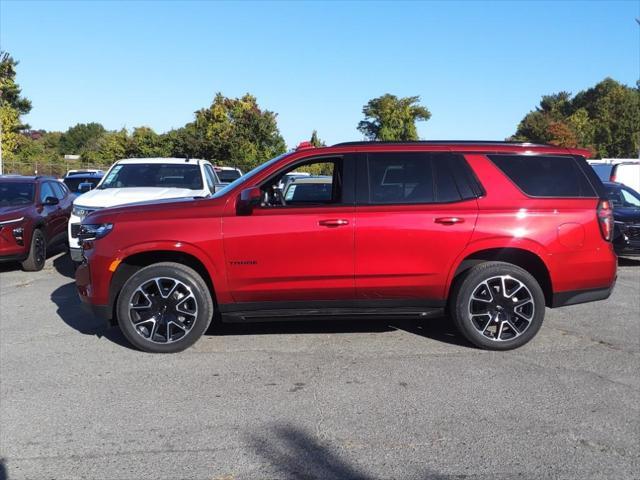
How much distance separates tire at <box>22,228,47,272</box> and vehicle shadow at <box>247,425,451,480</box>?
7.44 meters

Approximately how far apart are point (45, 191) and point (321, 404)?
8.69m

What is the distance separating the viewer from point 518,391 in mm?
4391

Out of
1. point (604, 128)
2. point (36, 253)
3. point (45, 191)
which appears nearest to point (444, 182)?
point (36, 253)

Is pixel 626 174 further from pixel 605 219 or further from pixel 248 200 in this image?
pixel 248 200

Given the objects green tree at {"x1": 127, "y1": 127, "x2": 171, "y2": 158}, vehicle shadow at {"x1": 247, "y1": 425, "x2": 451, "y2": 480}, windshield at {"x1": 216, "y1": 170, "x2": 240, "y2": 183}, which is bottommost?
vehicle shadow at {"x1": 247, "y1": 425, "x2": 451, "y2": 480}

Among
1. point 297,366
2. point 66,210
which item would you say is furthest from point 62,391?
point 66,210

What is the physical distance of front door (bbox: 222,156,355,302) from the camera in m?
5.10

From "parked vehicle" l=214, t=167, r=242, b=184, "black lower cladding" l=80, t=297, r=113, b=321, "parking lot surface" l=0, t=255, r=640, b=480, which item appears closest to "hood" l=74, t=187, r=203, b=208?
"parked vehicle" l=214, t=167, r=242, b=184

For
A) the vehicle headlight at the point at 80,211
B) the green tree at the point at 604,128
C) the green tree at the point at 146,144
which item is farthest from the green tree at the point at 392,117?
the vehicle headlight at the point at 80,211

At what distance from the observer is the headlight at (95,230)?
17.1 ft

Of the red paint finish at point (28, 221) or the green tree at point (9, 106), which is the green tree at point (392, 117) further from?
the red paint finish at point (28, 221)

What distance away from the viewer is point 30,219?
9609 millimetres

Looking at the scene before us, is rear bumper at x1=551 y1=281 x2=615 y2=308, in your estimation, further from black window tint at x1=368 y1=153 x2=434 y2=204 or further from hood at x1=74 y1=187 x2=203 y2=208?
hood at x1=74 y1=187 x2=203 y2=208

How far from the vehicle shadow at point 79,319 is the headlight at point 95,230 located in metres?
0.97
